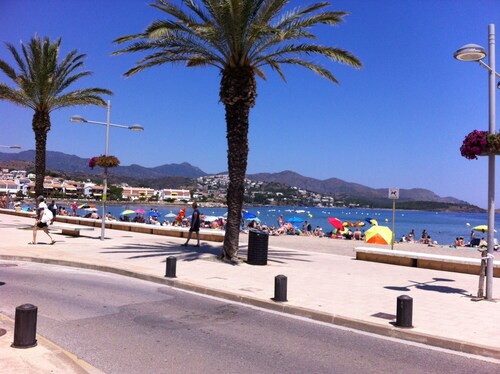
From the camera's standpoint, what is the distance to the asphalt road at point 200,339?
18.2ft

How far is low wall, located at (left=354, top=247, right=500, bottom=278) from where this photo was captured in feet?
45.0

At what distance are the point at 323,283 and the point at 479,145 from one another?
4.59 metres

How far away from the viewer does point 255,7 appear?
43.7 feet

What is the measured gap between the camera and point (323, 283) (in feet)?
36.3

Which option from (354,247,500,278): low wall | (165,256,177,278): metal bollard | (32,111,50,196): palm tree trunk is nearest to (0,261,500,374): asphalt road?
(165,256,177,278): metal bollard

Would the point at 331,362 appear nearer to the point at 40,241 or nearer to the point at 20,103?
the point at 40,241

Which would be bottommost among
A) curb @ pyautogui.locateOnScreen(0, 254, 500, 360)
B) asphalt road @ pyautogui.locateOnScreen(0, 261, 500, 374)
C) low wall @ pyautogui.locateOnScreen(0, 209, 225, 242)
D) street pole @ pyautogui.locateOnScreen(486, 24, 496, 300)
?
asphalt road @ pyautogui.locateOnScreen(0, 261, 500, 374)

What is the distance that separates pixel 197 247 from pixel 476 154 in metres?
11.0

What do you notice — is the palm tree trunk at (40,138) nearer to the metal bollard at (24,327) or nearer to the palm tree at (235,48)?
the palm tree at (235,48)

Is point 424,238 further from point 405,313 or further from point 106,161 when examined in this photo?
point 405,313

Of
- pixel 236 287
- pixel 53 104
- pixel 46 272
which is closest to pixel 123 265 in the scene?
pixel 46 272

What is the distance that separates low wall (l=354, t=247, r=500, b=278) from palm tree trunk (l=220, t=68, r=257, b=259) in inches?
200

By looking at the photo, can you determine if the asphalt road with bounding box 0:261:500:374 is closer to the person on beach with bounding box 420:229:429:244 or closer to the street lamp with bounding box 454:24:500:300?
the street lamp with bounding box 454:24:500:300

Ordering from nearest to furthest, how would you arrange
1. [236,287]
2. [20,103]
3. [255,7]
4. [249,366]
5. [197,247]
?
[249,366] < [236,287] < [255,7] < [197,247] < [20,103]
